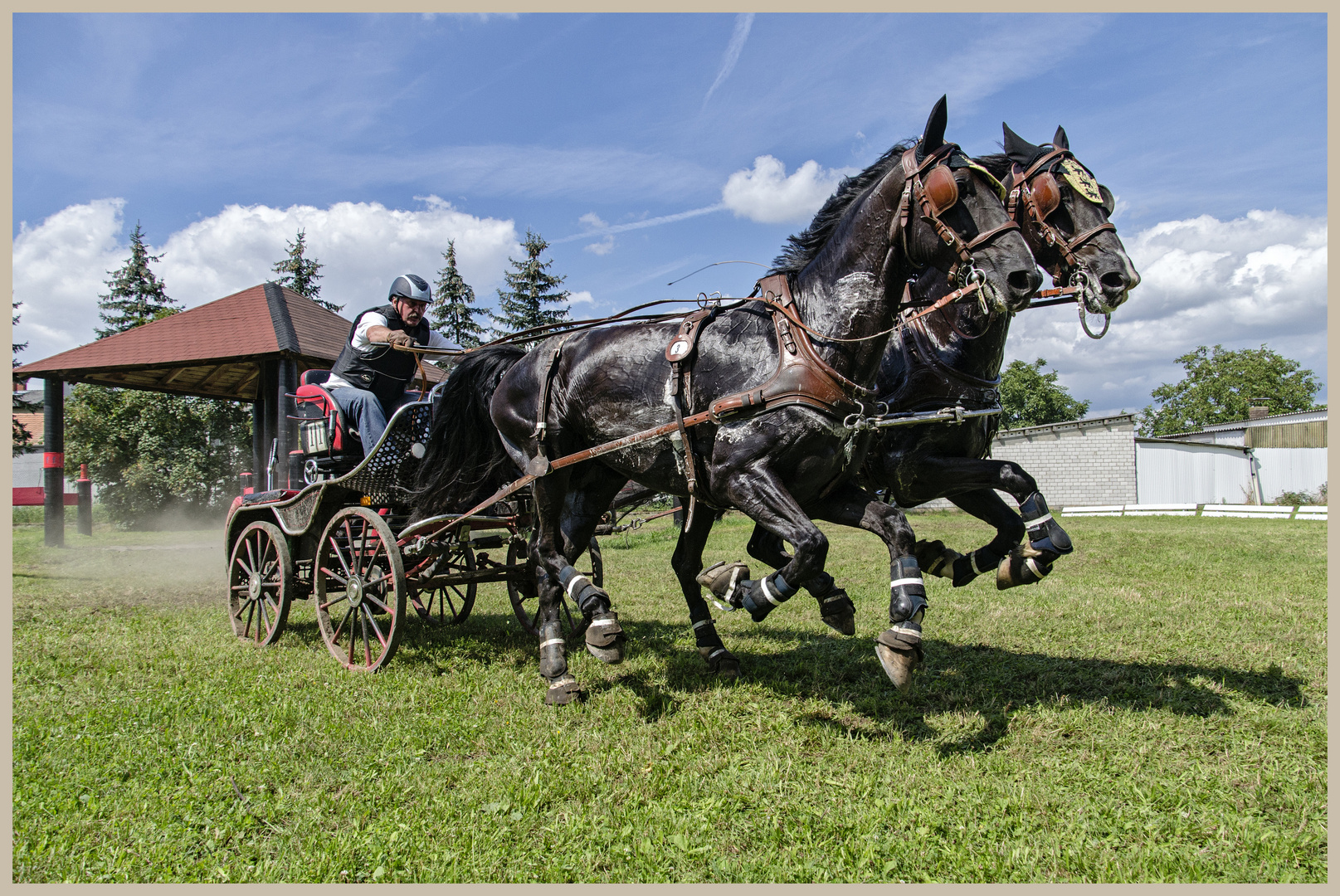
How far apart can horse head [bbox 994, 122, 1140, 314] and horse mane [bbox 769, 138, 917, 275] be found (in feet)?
3.33

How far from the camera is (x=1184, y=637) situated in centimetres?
576

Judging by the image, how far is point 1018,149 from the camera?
5.14 m

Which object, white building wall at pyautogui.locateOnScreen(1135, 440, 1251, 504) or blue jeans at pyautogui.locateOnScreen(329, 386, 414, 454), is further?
white building wall at pyautogui.locateOnScreen(1135, 440, 1251, 504)

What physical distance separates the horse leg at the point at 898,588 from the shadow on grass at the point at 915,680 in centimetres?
61

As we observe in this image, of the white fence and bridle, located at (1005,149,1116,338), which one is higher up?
bridle, located at (1005,149,1116,338)

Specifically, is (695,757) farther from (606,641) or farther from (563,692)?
(563,692)

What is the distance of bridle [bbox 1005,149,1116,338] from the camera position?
4.30 m

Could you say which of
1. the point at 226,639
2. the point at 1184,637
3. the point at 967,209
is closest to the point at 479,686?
the point at 226,639

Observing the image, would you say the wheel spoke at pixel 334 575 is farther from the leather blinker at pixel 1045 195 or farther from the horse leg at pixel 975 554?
the leather blinker at pixel 1045 195

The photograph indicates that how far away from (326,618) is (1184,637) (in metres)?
6.37

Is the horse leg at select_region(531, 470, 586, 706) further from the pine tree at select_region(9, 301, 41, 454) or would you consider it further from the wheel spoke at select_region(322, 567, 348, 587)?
the pine tree at select_region(9, 301, 41, 454)

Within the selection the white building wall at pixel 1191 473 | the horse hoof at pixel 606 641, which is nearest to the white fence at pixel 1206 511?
the white building wall at pixel 1191 473

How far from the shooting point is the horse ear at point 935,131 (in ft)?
12.3

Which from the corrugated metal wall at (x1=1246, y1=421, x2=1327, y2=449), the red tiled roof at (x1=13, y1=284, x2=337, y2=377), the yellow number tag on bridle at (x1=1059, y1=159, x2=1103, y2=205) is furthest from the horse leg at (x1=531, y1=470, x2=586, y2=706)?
the corrugated metal wall at (x1=1246, y1=421, x2=1327, y2=449)
